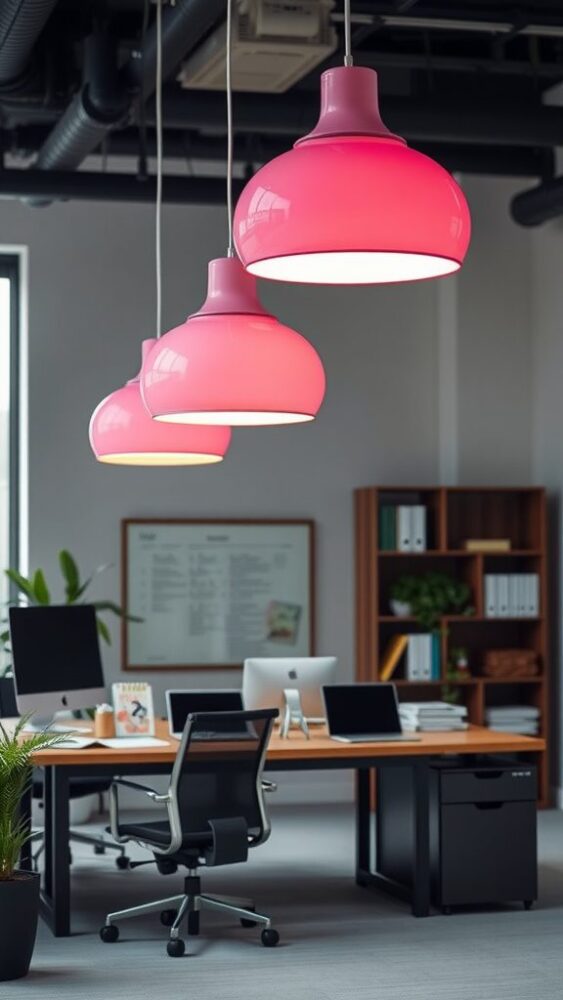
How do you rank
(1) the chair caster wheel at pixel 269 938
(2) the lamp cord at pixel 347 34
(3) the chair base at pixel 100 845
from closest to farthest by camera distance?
(2) the lamp cord at pixel 347 34
(1) the chair caster wheel at pixel 269 938
(3) the chair base at pixel 100 845

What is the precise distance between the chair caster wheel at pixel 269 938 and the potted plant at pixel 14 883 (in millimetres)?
972

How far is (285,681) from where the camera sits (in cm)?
695

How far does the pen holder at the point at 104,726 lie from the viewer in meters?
6.62

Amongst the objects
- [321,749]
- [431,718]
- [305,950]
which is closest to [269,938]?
[305,950]

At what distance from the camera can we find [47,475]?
9.46m

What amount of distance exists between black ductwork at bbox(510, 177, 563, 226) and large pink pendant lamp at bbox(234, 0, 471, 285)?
244 inches

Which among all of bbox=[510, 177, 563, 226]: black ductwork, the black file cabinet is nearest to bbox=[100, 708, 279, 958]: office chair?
the black file cabinet

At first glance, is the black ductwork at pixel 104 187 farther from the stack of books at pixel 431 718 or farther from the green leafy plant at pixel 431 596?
the stack of books at pixel 431 718

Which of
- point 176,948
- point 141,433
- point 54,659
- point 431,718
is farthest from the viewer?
point 431,718

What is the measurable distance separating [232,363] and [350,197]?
1267 millimetres

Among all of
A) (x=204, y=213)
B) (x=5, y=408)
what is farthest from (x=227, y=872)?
(x=204, y=213)

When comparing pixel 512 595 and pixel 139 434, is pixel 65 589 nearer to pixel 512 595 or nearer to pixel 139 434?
pixel 512 595

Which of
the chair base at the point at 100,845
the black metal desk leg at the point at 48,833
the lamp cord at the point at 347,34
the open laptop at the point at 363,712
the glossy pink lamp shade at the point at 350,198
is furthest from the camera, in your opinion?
the chair base at the point at 100,845

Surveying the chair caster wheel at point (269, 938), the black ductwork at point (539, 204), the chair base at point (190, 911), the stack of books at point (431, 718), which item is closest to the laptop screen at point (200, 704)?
the chair base at point (190, 911)
